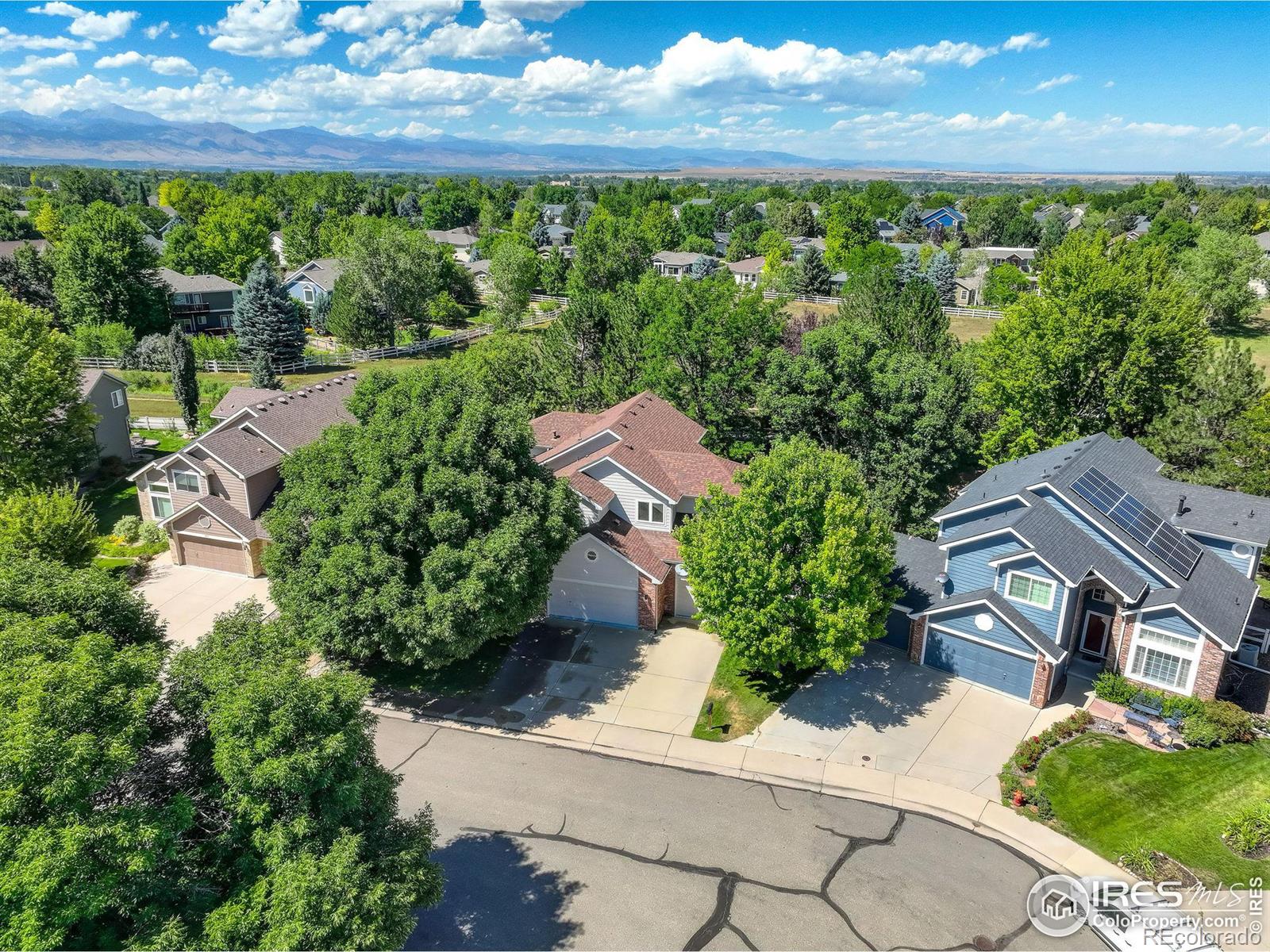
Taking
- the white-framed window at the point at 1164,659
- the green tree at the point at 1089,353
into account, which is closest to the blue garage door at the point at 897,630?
the white-framed window at the point at 1164,659

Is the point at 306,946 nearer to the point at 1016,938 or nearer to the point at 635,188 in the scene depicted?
the point at 1016,938

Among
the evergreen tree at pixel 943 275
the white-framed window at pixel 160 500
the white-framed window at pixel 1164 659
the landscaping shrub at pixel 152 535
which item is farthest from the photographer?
the evergreen tree at pixel 943 275

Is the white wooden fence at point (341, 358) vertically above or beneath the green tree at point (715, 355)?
beneath

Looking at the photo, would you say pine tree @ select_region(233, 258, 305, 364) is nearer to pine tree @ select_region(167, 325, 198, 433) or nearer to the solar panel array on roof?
pine tree @ select_region(167, 325, 198, 433)

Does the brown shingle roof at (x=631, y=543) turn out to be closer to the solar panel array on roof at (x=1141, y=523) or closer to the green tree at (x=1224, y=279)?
the solar panel array on roof at (x=1141, y=523)

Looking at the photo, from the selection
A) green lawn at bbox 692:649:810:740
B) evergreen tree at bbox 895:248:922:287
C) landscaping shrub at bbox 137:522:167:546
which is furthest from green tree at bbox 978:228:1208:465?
evergreen tree at bbox 895:248:922:287

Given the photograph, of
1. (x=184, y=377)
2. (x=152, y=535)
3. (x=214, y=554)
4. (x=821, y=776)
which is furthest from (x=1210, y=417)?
(x=184, y=377)
